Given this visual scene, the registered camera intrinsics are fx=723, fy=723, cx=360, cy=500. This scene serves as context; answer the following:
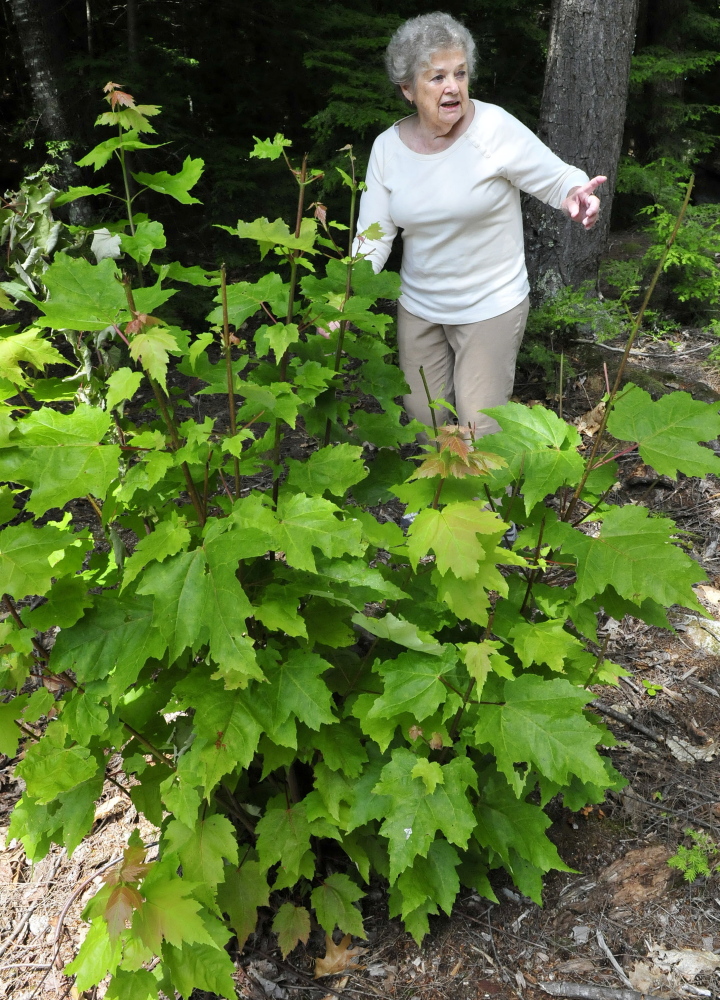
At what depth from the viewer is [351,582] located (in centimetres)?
162

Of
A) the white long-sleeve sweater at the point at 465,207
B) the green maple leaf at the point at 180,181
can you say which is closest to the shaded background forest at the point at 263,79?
the white long-sleeve sweater at the point at 465,207

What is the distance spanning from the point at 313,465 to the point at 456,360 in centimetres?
210

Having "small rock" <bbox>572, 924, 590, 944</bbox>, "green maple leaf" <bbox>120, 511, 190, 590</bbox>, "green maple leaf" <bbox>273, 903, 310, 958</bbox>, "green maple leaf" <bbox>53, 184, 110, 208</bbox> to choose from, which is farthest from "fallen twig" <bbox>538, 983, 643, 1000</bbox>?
"green maple leaf" <bbox>53, 184, 110, 208</bbox>

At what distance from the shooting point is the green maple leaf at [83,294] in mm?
1539

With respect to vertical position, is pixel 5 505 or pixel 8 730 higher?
pixel 5 505

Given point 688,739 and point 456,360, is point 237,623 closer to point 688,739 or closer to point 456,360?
point 688,739

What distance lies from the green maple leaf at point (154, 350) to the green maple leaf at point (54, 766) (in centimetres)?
92

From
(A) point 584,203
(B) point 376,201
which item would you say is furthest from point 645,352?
(B) point 376,201

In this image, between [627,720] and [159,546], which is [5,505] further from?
[627,720]

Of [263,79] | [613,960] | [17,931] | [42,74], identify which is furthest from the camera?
[263,79]

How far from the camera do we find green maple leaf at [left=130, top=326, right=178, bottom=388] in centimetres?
132

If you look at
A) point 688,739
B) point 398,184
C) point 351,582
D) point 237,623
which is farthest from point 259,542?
point 398,184

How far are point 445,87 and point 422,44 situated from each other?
0.82 feet

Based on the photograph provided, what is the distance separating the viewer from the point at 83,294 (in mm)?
1549
